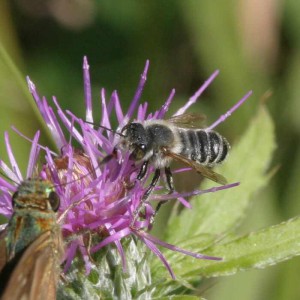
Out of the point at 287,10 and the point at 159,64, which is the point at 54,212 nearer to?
the point at 159,64

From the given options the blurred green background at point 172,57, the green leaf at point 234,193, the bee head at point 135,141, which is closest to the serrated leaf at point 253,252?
the green leaf at point 234,193

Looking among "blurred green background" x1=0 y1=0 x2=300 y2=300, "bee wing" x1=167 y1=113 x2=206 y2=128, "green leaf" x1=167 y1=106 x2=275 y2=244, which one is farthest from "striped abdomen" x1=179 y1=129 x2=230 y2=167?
"blurred green background" x1=0 y1=0 x2=300 y2=300

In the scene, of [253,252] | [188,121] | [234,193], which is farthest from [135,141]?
[234,193]

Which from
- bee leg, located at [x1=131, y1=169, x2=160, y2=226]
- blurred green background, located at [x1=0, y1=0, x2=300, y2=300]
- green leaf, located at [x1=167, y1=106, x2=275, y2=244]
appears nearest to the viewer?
bee leg, located at [x1=131, y1=169, x2=160, y2=226]

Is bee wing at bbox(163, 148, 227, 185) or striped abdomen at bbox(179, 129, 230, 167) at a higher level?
A: striped abdomen at bbox(179, 129, 230, 167)

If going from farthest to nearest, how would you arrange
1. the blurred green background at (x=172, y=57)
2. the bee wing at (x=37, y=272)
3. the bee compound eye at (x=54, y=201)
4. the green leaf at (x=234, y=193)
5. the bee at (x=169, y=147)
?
the blurred green background at (x=172, y=57) → the green leaf at (x=234, y=193) → the bee at (x=169, y=147) → the bee compound eye at (x=54, y=201) → the bee wing at (x=37, y=272)

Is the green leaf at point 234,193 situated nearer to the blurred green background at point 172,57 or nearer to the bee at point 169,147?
the bee at point 169,147

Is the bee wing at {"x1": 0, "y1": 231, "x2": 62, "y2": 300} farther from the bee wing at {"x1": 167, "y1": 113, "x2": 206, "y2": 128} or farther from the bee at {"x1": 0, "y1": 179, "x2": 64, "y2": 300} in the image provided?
the bee wing at {"x1": 167, "y1": 113, "x2": 206, "y2": 128}

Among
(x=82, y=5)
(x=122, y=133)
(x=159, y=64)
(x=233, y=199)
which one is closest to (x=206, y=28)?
(x=159, y=64)
